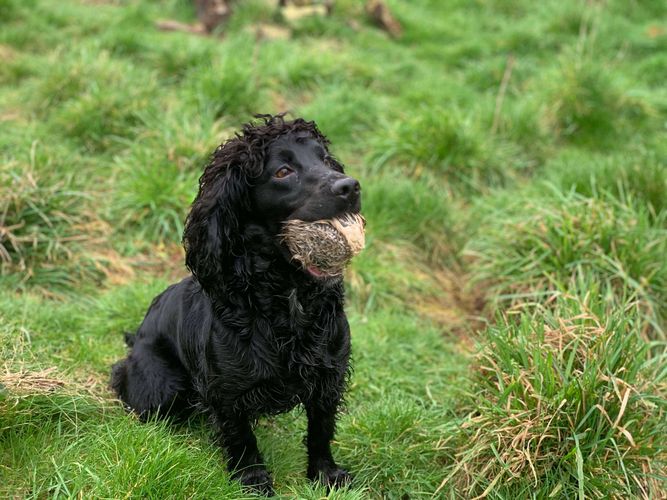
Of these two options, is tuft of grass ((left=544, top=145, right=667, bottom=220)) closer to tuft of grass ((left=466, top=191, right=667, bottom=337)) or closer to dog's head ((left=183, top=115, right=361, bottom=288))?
tuft of grass ((left=466, top=191, right=667, bottom=337))

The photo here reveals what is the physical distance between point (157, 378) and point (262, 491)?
2.29 feet

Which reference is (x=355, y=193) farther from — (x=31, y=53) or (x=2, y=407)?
(x=31, y=53)

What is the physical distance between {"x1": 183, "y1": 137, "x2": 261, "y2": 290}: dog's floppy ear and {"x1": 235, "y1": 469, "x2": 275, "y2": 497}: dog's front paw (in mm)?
817

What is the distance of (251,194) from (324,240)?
0.38 meters

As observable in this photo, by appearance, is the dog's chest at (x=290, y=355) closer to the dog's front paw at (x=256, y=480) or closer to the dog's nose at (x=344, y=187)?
the dog's front paw at (x=256, y=480)

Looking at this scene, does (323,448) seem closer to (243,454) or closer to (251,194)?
(243,454)

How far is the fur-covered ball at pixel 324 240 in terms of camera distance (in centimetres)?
253

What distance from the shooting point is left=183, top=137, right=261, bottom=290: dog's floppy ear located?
266 centimetres

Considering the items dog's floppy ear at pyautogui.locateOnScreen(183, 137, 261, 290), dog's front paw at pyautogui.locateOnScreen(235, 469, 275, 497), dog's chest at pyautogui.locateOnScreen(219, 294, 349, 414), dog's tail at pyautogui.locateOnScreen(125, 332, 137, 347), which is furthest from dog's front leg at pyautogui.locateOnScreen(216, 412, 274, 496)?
dog's tail at pyautogui.locateOnScreen(125, 332, 137, 347)

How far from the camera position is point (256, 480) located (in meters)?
2.97

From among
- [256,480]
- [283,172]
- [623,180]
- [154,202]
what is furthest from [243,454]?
[623,180]

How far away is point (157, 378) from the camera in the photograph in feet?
10.5

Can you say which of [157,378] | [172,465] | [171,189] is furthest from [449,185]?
[172,465]

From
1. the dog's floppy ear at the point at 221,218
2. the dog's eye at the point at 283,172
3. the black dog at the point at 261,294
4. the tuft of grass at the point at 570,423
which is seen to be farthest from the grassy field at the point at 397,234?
the dog's eye at the point at 283,172
